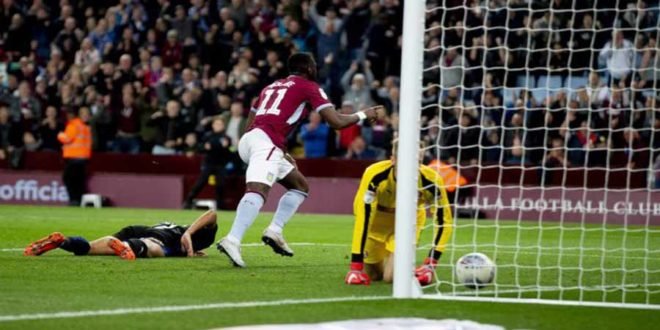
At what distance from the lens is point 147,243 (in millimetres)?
12539

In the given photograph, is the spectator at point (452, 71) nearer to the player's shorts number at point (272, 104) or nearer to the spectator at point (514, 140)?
the spectator at point (514, 140)

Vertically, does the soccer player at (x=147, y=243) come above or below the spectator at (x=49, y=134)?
below

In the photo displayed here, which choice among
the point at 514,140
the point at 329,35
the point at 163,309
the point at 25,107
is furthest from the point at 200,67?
the point at 163,309

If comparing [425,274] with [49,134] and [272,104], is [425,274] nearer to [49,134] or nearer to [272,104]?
[272,104]

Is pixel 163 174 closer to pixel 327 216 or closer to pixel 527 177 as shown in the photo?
pixel 327 216

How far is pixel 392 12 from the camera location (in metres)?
26.4

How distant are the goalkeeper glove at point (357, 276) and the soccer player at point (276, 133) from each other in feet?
5.30

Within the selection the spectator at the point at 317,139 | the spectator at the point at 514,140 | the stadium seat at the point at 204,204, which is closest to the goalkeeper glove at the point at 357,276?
the spectator at the point at 514,140

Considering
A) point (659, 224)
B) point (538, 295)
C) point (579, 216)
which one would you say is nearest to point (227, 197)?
point (579, 216)

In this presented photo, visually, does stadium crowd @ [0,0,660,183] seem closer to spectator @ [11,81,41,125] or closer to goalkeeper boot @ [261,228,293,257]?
spectator @ [11,81,41,125]

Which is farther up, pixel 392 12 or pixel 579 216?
pixel 392 12

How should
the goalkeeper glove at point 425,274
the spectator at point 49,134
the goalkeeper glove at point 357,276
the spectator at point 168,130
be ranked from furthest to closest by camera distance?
Answer: the spectator at point 49,134 → the spectator at point 168,130 → the goalkeeper glove at point 357,276 → the goalkeeper glove at point 425,274

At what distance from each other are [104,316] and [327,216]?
612 inches

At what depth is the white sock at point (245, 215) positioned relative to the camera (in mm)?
11766
